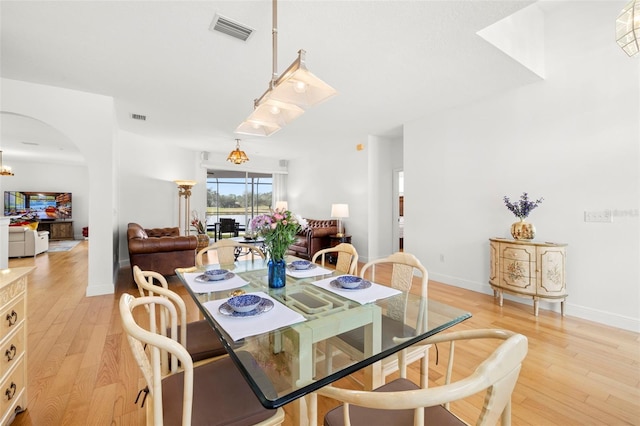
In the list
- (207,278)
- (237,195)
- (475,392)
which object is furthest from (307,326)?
(237,195)

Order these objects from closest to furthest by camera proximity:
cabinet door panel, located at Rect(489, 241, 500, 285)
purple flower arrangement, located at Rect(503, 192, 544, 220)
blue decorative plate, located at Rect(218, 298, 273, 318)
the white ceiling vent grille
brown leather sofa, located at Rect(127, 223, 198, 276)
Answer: blue decorative plate, located at Rect(218, 298, 273, 318)
the white ceiling vent grille
purple flower arrangement, located at Rect(503, 192, 544, 220)
cabinet door panel, located at Rect(489, 241, 500, 285)
brown leather sofa, located at Rect(127, 223, 198, 276)

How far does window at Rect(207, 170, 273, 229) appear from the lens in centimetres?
884

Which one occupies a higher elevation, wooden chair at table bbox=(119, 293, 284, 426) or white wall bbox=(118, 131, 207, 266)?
white wall bbox=(118, 131, 207, 266)

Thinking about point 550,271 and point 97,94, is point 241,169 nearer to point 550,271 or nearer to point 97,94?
point 97,94

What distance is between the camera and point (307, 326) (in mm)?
1226

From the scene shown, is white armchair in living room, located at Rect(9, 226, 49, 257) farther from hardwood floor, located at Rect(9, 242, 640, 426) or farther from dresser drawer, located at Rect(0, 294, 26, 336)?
dresser drawer, located at Rect(0, 294, 26, 336)

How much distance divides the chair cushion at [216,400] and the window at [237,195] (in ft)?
26.2

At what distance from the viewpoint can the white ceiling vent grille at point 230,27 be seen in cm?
228

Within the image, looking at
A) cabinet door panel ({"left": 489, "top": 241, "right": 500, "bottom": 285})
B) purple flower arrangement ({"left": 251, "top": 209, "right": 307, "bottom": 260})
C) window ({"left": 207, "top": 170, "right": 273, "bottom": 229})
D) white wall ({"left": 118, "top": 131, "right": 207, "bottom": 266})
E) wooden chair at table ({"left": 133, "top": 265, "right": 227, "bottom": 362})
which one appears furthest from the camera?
window ({"left": 207, "top": 170, "right": 273, "bottom": 229})

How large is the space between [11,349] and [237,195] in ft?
25.7

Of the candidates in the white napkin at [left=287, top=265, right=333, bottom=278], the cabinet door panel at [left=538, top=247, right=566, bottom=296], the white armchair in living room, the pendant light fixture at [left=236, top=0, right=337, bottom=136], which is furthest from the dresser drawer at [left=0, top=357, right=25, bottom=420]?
the white armchair in living room

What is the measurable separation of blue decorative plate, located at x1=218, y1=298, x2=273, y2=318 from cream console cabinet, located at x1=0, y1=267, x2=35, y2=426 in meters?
1.13

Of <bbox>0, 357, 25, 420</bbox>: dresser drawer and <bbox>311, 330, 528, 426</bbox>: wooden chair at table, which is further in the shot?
<bbox>0, 357, 25, 420</bbox>: dresser drawer

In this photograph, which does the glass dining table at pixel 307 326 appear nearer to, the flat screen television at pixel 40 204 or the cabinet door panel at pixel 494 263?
the cabinet door panel at pixel 494 263
